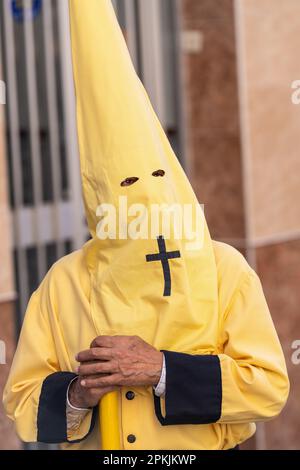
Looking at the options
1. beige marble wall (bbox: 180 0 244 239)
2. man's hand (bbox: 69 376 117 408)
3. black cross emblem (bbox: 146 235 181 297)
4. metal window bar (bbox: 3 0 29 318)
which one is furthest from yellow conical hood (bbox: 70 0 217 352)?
beige marble wall (bbox: 180 0 244 239)

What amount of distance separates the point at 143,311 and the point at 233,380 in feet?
0.87

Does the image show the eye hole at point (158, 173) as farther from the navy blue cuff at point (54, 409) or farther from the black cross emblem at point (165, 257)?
the navy blue cuff at point (54, 409)

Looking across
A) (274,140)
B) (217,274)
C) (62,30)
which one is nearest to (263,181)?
(274,140)

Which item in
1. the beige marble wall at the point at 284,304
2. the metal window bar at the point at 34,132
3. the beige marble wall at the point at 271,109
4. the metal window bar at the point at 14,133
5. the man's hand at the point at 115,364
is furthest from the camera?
the beige marble wall at the point at 284,304

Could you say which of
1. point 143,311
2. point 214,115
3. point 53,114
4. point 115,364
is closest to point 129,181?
point 143,311

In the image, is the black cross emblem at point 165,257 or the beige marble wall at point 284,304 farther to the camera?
the beige marble wall at point 284,304

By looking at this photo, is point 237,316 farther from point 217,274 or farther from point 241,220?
point 241,220

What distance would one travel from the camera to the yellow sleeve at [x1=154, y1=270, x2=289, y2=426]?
2.06 meters

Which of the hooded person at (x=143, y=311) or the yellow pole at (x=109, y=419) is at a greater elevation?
the hooded person at (x=143, y=311)

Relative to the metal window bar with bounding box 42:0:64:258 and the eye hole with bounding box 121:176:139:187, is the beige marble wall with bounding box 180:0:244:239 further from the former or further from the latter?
the eye hole with bounding box 121:176:139:187

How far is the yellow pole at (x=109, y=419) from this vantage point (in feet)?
6.81

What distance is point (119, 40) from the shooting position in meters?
2.13

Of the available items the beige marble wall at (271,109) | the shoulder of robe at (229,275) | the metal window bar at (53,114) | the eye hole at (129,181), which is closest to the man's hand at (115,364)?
the shoulder of robe at (229,275)

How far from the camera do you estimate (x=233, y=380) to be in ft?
6.77
